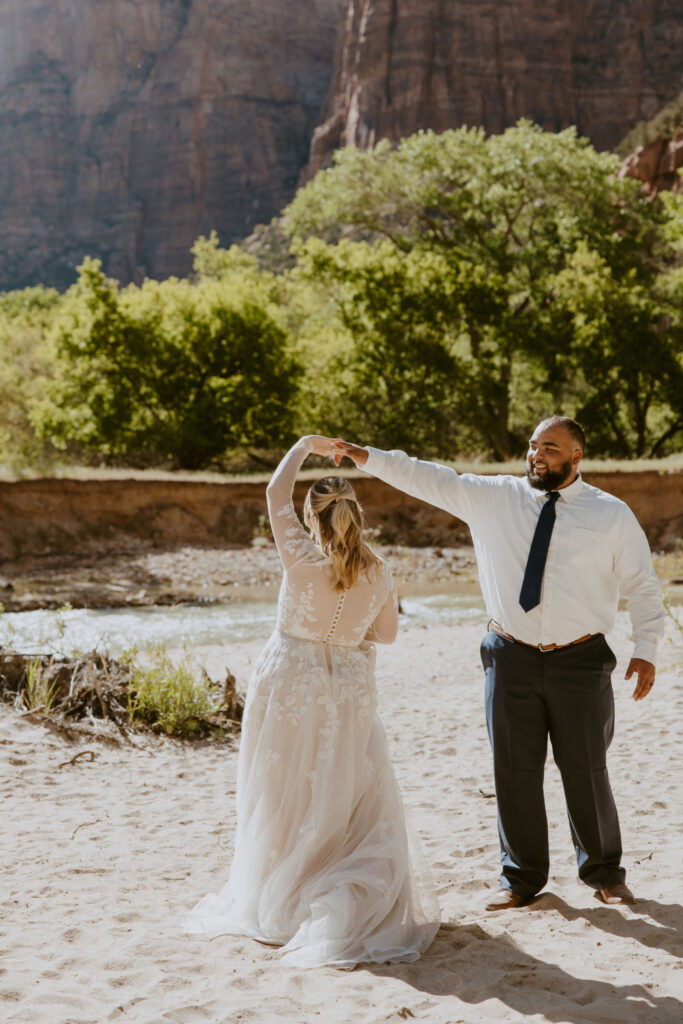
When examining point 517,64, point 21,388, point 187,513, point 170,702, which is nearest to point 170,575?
point 187,513

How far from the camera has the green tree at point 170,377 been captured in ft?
95.3

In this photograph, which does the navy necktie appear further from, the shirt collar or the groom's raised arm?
the groom's raised arm

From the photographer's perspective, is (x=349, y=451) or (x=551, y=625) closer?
(x=551, y=625)

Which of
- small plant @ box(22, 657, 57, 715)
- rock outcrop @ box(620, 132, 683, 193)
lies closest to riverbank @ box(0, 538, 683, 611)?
small plant @ box(22, 657, 57, 715)

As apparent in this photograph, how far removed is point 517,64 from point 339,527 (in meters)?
93.5

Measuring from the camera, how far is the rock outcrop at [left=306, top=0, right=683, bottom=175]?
3383 inches

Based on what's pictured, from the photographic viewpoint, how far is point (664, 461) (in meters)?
25.5

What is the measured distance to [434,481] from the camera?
Result: 4.37 meters

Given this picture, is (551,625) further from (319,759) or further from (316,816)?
(316,816)

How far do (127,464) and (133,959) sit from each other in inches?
1097

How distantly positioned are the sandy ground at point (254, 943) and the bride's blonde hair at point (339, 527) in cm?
149

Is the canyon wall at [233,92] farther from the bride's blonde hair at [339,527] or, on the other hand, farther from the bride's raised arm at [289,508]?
the bride's blonde hair at [339,527]

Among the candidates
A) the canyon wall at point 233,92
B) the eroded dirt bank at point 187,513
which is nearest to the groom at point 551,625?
the eroded dirt bank at point 187,513

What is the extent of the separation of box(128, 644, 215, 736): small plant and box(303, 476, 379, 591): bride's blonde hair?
14.4 feet
